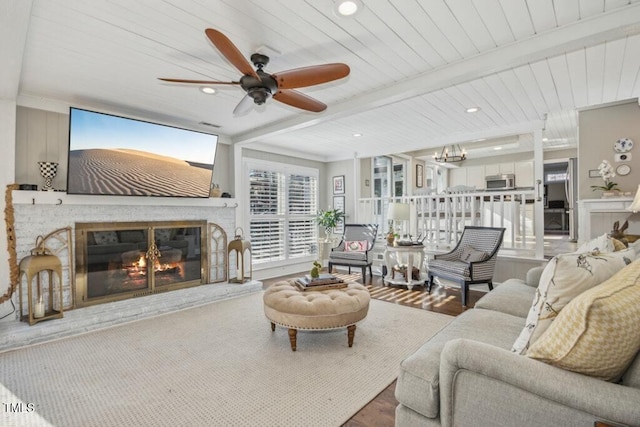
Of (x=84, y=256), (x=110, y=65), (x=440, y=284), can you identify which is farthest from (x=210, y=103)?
(x=440, y=284)

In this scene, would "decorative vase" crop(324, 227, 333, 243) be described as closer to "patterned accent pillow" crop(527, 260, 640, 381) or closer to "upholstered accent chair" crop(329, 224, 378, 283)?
"upholstered accent chair" crop(329, 224, 378, 283)

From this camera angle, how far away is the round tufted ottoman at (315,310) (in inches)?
102

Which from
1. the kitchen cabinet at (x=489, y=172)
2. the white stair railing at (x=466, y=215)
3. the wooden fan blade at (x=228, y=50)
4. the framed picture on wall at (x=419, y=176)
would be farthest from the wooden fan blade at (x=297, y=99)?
the kitchen cabinet at (x=489, y=172)

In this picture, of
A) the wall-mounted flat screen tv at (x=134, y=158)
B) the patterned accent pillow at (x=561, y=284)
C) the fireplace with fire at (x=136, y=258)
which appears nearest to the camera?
the patterned accent pillow at (x=561, y=284)

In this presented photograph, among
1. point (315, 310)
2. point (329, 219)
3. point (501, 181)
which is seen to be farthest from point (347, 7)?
point (501, 181)

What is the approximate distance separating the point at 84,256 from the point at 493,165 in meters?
9.15

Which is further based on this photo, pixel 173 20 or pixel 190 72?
pixel 190 72

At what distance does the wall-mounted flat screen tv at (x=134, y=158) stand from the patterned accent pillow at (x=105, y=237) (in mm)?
524

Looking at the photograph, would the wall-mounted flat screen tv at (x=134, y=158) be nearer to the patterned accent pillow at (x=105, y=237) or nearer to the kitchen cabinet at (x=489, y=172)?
the patterned accent pillow at (x=105, y=237)

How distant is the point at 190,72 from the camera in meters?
2.92

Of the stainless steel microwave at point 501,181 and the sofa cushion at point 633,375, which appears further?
the stainless steel microwave at point 501,181

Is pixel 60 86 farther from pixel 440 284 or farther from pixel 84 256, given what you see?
pixel 440 284

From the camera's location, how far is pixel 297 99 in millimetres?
2646

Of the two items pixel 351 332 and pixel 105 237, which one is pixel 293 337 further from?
pixel 105 237
